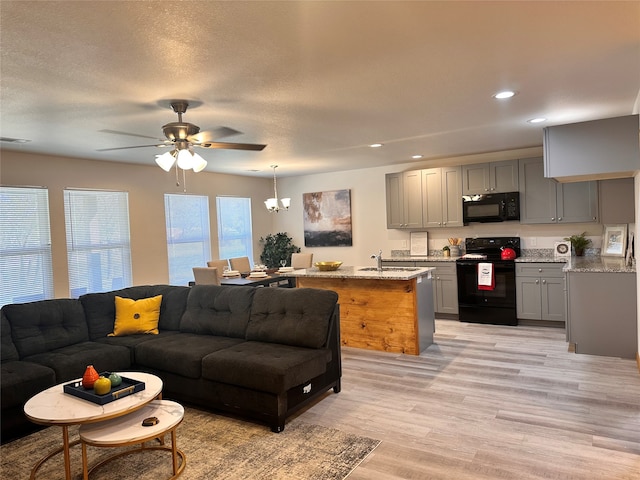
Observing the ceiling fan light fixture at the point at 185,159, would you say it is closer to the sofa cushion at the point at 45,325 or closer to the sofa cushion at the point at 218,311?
the sofa cushion at the point at 218,311

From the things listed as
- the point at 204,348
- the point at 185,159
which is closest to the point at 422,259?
the point at 204,348

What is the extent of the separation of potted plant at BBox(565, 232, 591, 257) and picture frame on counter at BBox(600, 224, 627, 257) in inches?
7.8

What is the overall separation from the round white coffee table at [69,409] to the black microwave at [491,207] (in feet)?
16.7

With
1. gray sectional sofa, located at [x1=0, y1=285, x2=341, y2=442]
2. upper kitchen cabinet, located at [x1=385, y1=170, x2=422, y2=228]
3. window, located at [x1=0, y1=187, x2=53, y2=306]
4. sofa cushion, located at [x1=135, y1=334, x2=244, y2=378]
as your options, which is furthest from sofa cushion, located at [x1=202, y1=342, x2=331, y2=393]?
upper kitchen cabinet, located at [x1=385, y1=170, x2=422, y2=228]

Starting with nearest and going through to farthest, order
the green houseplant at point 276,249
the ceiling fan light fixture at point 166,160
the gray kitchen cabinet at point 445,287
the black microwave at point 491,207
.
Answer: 1. the ceiling fan light fixture at point 166,160
2. the black microwave at point 491,207
3. the gray kitchen cabinet at point 445,287
4. the green houseplant at point 276,249

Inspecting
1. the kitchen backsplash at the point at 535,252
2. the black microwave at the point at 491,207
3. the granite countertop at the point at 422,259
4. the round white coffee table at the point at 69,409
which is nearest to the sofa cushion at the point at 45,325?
the round white coffee table at the point at 69,409

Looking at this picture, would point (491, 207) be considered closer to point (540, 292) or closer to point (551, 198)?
point (551, 198)

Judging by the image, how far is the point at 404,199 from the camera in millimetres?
7164

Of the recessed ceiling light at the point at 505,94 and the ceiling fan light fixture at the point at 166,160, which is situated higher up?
the recessed ceiling light at the point at 505,94

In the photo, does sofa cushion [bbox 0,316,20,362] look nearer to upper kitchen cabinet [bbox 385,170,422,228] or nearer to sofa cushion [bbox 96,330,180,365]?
sofa cushion [bbox 96,330,180,365]

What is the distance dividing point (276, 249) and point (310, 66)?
19.5 ft

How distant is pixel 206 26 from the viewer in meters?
2.21

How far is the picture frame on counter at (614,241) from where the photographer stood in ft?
17.4

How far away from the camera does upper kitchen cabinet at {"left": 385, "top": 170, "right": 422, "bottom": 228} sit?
23.1ft
